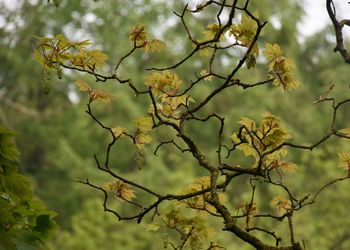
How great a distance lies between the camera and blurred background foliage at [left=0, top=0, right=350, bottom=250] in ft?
27.7

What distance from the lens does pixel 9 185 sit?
145 cm

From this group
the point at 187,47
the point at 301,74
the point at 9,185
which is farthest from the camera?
the point at 301,74

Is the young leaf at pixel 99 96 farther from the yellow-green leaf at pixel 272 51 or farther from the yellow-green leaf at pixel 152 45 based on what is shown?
the yellow-green leaf at pixel 272 51

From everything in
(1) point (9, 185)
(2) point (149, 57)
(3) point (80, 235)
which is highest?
(2) point (149, 57)

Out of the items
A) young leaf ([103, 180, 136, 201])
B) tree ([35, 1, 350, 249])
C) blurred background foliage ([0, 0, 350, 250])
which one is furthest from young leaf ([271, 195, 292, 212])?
blurred background foliage ([0, 0, 350, 250])

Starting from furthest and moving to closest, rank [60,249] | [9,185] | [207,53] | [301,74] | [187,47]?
[301,74] → [187,47] → [60,249] → [207,53] → [9,185]

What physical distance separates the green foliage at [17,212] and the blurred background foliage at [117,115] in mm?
5752

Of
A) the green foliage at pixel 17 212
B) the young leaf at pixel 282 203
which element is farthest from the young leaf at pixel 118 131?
the young leaf at pixel 282 203

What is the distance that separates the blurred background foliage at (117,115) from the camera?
844 centimetres

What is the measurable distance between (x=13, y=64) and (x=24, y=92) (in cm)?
72

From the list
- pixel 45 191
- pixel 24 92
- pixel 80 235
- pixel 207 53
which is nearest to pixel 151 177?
pixel 45 191

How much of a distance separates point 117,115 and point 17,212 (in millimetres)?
10766

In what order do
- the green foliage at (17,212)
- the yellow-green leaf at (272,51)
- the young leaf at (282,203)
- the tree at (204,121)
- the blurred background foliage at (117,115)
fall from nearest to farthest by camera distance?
the green foliage at (17,212) → the tree at (204,121) → the yellow-green leaf at (272,51) → the young leaf at (282,203) → the blurred background foliage at (117,115)

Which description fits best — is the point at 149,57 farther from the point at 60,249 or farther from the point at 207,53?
the point at 207,53
